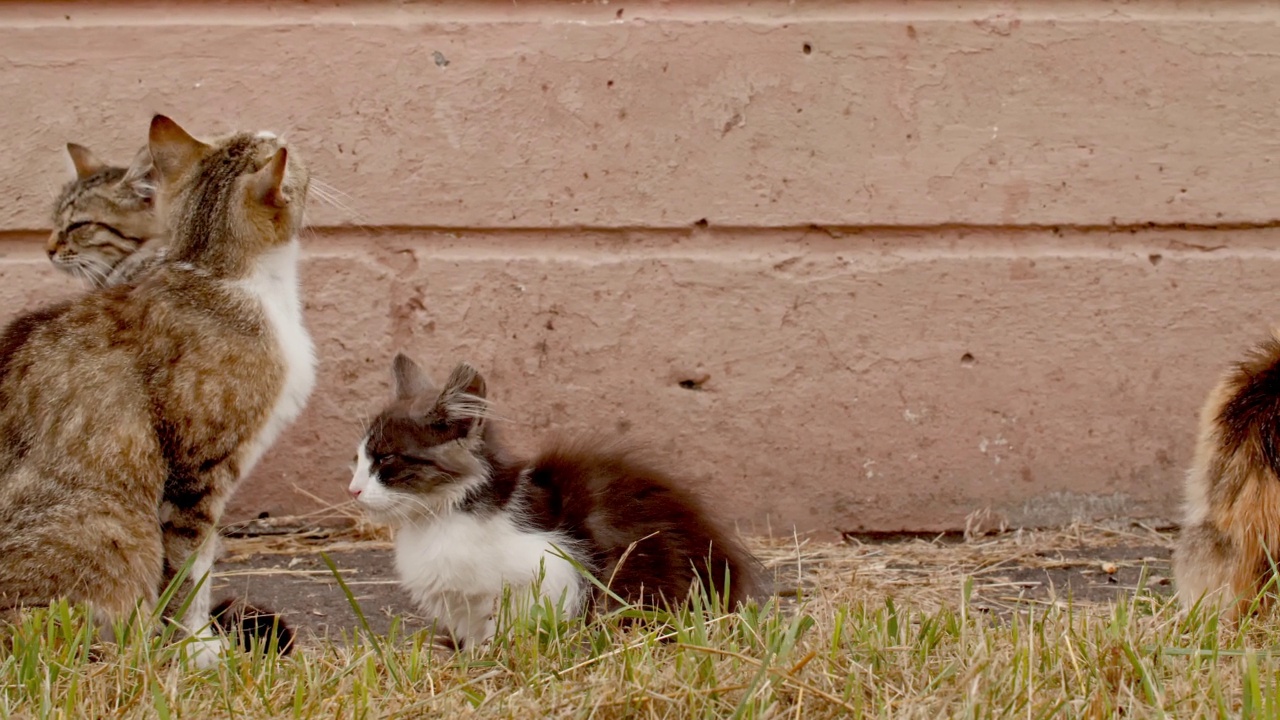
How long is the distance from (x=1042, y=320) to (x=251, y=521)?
3.00 m

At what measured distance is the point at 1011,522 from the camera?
15.5 feet

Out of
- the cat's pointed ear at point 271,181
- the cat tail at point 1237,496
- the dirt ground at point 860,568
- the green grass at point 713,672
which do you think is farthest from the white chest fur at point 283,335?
the cat tail at point 1237,496

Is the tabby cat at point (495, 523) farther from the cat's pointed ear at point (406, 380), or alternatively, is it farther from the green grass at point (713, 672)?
the green grass at point (713, 672)

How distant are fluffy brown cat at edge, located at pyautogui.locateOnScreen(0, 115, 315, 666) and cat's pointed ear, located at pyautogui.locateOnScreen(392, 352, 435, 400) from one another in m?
0.24

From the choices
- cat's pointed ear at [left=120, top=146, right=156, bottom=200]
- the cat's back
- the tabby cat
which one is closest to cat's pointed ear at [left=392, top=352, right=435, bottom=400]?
the tabby cat

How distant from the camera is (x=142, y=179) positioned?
390 centimetres

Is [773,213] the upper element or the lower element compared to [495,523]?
upper

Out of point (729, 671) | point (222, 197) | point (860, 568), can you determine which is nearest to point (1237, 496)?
point (729, 671)

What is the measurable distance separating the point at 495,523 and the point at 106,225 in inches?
63.0

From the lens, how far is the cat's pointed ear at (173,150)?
3.63m

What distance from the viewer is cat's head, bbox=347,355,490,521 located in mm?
3385

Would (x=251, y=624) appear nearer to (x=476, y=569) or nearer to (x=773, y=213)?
(x=476, y=569)

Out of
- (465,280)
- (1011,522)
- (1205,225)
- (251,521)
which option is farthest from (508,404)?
(1205,225)

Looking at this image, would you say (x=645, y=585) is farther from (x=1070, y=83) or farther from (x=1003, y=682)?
(x=1070, y=83)
